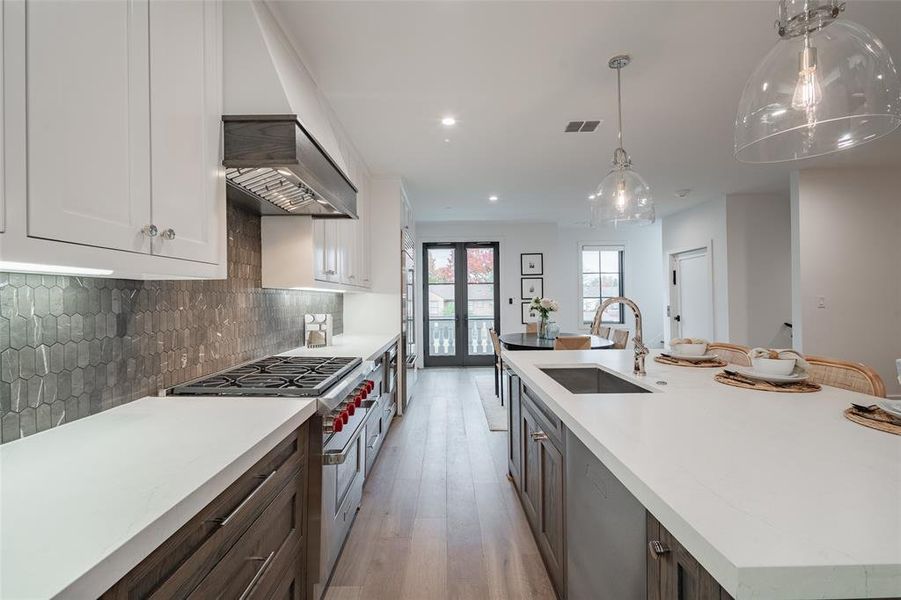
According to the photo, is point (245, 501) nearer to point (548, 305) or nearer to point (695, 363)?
point (695, 363)

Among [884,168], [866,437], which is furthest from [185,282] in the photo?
[884,168]

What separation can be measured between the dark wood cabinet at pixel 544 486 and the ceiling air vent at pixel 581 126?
2203 millimetres

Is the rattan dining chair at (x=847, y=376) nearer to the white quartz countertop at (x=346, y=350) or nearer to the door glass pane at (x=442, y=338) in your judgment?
the white quartz countertop at (x=346, y=350)

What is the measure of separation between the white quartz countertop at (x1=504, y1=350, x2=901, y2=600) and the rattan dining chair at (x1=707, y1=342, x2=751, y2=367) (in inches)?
31.9

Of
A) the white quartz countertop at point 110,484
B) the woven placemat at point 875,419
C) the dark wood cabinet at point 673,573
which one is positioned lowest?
the dark wood cabinet at point 673,573

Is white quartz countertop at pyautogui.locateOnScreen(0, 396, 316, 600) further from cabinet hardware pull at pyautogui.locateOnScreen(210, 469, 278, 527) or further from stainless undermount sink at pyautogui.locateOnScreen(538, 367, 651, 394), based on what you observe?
stainless undermount sink at pyautogui.locateOnScreen(538, 367, 651, 394)

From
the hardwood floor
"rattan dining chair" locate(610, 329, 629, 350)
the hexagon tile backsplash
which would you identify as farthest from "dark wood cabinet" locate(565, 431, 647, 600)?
"rattan dining chair" locate(610, 329, 629, 350)

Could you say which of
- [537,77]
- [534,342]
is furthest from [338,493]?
[534,342]

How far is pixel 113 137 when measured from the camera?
3.10ft

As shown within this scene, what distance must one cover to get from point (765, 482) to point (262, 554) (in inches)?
48.7

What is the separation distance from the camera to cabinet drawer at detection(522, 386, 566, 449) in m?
1.52

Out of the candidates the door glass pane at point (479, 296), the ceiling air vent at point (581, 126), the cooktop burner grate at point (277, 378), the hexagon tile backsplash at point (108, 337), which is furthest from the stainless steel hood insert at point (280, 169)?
the door glass pane at point (479, 296)

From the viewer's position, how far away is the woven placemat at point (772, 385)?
1.49m

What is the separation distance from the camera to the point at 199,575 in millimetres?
846
